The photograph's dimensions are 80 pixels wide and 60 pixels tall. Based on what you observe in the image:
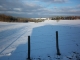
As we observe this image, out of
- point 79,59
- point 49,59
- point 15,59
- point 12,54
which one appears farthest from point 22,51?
point 79,59

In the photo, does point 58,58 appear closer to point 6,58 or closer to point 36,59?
point 36,59

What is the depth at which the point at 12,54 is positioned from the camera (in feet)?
22.6

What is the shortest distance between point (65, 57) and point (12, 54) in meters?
3.19

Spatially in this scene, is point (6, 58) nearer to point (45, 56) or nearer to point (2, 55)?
point (2, 55)

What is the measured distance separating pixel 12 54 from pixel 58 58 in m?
2.79

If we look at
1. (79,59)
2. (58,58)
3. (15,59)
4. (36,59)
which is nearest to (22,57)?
(15,59)

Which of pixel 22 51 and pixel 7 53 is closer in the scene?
pixel 7 53

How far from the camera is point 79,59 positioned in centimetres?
599

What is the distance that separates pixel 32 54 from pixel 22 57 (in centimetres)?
74

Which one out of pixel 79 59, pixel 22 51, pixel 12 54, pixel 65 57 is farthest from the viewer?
pixel 22 51

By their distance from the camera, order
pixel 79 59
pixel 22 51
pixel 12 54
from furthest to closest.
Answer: pixel 22 51 < pixel 12 54 < pixel 79 59

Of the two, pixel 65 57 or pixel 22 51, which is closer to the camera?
pixel 65 57

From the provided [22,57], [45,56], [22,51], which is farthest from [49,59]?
[22,51]

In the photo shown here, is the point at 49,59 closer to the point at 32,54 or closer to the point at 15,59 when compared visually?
the point at 32,54
